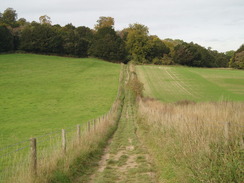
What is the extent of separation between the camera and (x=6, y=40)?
77625 mm

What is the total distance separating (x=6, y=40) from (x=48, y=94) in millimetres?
43906

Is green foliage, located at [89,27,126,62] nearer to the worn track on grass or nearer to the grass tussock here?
the worn track on grass

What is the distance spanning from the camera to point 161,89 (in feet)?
158

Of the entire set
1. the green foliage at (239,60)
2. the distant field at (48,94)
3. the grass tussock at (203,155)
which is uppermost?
the green foliage at (239,60)

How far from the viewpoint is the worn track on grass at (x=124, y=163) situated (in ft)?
29.8

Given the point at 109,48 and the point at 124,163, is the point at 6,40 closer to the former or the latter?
the point at 109,48

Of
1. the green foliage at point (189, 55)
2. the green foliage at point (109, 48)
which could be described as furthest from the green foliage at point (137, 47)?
the green foliage at point (189, 55)

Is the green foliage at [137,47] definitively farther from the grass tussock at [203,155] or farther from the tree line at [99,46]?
the grass tussock at [203,155]

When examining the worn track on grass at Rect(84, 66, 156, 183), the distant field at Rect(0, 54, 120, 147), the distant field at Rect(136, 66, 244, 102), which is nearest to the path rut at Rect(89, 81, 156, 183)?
the worn track on grass at Rect(84, 66, 156, 183)

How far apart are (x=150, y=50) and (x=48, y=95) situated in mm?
54965

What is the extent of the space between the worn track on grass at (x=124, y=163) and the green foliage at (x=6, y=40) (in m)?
67.4

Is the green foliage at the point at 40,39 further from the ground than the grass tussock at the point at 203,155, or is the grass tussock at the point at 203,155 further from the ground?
the green foliage at the point at 40,39

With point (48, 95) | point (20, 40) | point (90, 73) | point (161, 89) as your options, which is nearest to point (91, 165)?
point (48, 95)

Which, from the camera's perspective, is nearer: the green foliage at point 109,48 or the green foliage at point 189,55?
the green foliage at point 109,48
